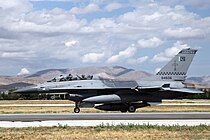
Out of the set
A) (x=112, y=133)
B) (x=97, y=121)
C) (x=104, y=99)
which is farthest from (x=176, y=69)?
(x=112, y=133)

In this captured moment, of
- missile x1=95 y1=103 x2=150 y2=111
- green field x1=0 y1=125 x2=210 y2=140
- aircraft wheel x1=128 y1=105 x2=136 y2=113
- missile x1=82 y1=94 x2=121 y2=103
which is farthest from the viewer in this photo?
aircraft wheel x1=128 y1=105 x2=136 y2=113

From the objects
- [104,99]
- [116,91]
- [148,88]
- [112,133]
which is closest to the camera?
[112,133]

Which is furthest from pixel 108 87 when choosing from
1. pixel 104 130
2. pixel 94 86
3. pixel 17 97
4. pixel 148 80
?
pixel 17 97

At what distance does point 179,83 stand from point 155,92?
290cm

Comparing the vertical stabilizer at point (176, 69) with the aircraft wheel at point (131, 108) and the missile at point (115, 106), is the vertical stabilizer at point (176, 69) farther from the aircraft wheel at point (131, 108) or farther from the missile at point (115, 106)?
the aircraft wheel at point (131, 108)

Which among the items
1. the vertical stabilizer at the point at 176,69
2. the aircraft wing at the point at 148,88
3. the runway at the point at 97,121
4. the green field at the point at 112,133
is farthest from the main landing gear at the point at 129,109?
the green field at the point at 112,133

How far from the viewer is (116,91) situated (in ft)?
128

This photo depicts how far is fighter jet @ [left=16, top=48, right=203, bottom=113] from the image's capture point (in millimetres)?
37081

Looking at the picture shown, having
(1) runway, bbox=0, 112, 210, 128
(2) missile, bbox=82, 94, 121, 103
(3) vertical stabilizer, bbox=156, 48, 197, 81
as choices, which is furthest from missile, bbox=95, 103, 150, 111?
(1) runway, bbox=0, 112, 210, 128

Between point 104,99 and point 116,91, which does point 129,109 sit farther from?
point 104,99

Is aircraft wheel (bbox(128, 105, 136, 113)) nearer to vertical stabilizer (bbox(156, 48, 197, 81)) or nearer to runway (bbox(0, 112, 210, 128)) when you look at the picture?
vertical stabilizer (bbox(156, 48, 197, 81))

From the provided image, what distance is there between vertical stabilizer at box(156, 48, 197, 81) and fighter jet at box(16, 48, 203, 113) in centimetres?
21

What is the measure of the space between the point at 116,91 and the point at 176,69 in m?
6.82

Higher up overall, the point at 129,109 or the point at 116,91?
the point at 116,91
